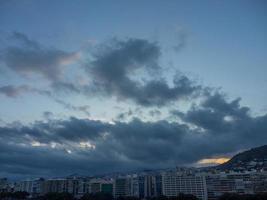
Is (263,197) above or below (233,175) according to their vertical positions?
below

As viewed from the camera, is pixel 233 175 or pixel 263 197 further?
pixel 233 175

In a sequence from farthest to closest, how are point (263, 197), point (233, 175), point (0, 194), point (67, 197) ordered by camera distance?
1. point (0, 194)
2. point (233, 175)
3. point (67, 197)
4. point (263, 197)

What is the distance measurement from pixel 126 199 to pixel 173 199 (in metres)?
44.7

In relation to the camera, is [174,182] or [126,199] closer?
[126,199]

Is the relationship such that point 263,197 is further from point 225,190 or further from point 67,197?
point 67,197

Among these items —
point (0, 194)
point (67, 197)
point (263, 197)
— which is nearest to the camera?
point (263, 197)

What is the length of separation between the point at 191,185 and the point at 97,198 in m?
57.0

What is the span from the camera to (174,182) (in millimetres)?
199750

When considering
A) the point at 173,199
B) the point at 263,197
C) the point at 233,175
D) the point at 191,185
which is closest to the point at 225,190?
the point at 233,175

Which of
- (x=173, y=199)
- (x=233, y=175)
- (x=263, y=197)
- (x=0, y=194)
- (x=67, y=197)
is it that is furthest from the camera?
(x=0, y=194)

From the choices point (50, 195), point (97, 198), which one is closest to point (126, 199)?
point (97, 198)

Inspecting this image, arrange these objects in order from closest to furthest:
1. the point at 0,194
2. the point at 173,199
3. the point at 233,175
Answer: the point at 173,199, the point at 233,175, the point at 0,194

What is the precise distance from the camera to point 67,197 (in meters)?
165

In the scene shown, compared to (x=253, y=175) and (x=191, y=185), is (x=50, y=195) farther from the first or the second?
(x=253, y=175)
